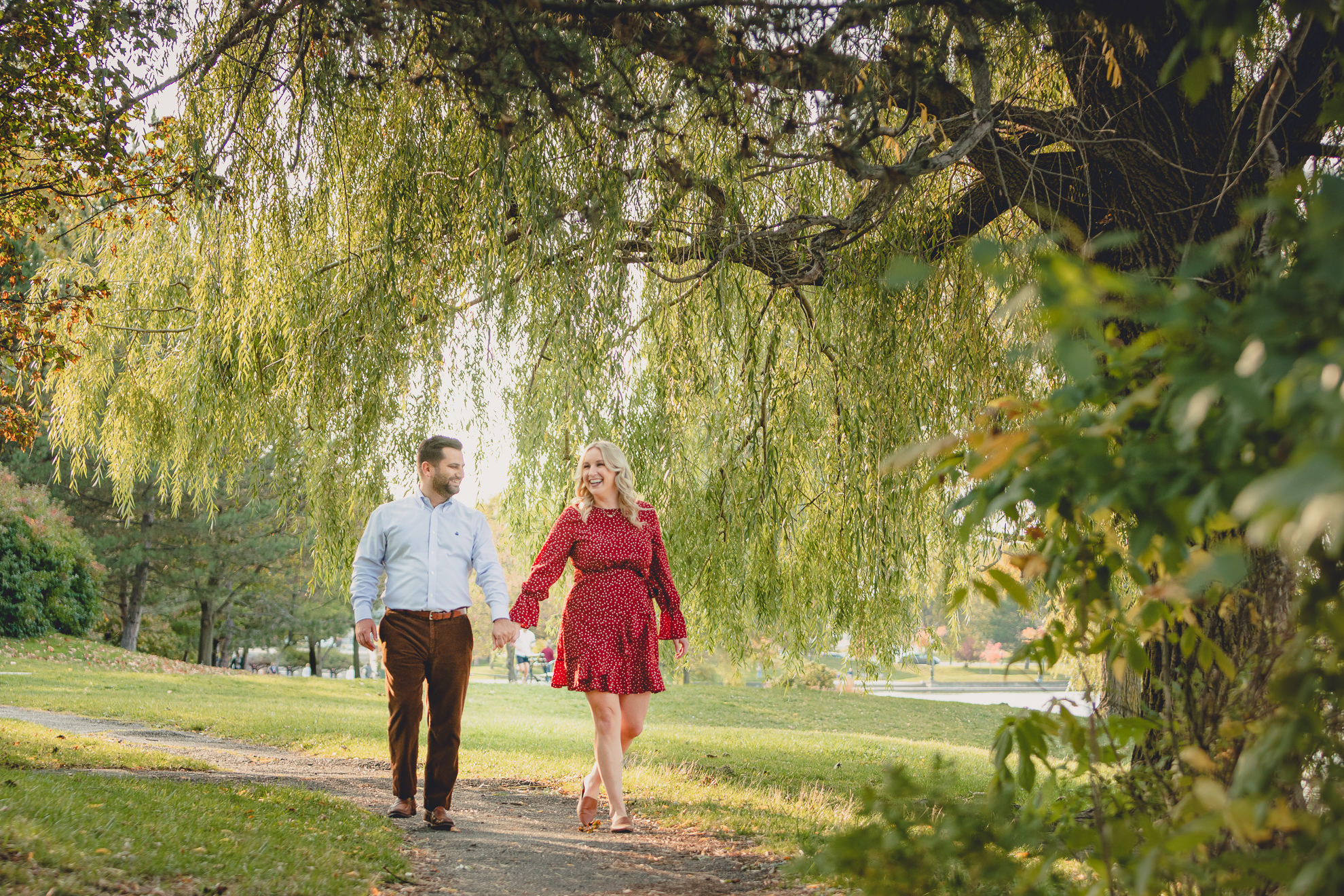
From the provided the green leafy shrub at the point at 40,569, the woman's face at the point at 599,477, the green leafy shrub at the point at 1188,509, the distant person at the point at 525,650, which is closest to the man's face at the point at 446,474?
the woman's face at the point at 599,477

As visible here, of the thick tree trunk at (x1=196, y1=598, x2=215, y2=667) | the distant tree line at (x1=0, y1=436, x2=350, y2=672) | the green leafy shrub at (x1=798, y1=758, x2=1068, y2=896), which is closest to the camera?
the green leafy shrub at (x1=798, y1=758, x2=1068, y2=896)

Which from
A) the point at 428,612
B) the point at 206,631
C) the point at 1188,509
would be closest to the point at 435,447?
the point at 428,612

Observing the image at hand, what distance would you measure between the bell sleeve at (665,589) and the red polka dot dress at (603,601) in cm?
1

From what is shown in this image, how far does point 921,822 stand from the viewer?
6.28 feet

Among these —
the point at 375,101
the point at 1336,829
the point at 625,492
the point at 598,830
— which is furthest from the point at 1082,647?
the point at 375,101

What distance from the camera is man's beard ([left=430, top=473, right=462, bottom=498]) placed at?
206 inches

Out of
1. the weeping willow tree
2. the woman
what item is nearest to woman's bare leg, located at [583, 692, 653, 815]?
the woman

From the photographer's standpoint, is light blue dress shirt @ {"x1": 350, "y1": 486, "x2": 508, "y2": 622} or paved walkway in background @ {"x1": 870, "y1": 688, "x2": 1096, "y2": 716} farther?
paved walkway in background @ {"x1": 870, "y1": 688, "x2": 1096, "y2": 716}

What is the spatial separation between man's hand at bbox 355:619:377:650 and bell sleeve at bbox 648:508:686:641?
1494 millimetres

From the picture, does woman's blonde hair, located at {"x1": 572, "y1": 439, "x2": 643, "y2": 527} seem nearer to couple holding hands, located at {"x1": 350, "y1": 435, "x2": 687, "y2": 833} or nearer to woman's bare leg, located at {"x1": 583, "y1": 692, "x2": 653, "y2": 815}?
couple holding hands, located at {"x1": 350, "y1": 435, "x2": 687, "y2": 833}

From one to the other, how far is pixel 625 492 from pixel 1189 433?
13.6 ft

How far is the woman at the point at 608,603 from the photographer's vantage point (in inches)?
199

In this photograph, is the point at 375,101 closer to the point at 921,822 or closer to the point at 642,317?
the point at 642,317

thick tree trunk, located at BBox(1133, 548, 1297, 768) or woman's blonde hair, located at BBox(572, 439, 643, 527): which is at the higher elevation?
woman's blonde hair, located at BBox(572, 439, 643, 527)
